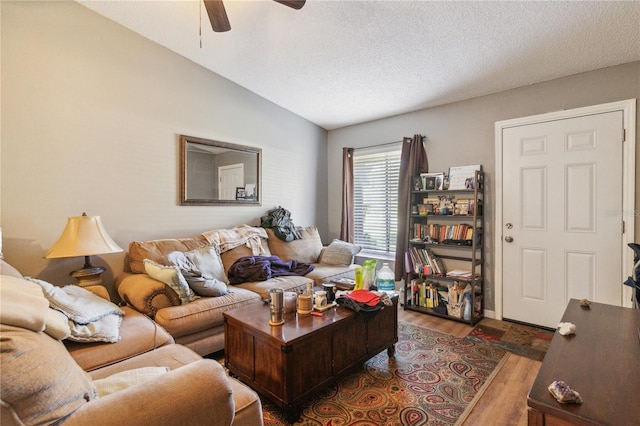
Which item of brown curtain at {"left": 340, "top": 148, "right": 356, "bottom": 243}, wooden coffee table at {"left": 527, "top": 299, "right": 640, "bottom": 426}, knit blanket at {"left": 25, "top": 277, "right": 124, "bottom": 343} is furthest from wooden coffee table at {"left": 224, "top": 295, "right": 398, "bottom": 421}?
brown curtain at {"left": 340, "top": 148, "right": 356, "bottom": 243}

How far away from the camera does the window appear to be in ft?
13.9

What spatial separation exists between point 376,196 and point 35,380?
4018mm

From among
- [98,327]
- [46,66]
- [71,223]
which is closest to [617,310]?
A: [98,327]

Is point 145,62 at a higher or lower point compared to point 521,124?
higher

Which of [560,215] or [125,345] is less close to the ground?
[560,215]

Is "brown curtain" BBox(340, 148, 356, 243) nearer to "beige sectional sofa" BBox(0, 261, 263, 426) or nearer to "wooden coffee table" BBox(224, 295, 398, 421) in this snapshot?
"wooden coffee table" BBox(224, 295, 398, 421)

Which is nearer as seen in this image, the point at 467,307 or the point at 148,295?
the point at 148,295

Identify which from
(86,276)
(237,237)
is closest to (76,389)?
(86,276)

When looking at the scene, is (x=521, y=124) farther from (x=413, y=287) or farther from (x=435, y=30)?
(x=413, y=287)

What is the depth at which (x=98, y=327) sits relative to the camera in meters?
1.74

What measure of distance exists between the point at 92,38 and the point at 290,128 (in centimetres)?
234

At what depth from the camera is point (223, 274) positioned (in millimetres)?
3041

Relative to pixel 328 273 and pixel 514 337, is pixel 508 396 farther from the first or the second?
pixel 328 273

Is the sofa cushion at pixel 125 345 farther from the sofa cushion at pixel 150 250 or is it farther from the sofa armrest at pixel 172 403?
the sofa armrest at pixel 172 403
